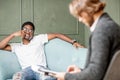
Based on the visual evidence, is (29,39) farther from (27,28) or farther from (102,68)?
(102,68)

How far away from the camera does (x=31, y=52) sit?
3.02 m

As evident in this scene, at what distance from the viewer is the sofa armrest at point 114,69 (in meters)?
1.02

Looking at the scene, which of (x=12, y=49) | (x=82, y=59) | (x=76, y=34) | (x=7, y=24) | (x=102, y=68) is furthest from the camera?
(x=76, y=34)

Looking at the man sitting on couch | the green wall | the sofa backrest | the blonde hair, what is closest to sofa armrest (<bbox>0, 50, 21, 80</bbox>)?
the man sitting on couch

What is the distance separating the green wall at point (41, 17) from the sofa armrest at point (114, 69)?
3023 millimetres

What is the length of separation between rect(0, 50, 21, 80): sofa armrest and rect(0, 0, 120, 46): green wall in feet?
3.27

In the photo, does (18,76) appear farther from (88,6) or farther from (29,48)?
(88,6)

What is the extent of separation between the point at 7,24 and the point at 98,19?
3.00 metres

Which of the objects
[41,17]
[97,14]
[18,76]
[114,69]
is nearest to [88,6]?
[97,14]

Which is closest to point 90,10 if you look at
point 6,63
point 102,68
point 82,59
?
point 102,68

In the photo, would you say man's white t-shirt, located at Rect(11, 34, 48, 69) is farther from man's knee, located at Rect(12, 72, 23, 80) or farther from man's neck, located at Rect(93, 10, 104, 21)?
man's neck, located at Rect(93, 10, 104, 21)

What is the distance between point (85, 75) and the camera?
1.04 metres

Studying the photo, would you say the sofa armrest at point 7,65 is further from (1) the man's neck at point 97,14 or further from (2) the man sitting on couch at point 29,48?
(1) the man's neck at point 97,14

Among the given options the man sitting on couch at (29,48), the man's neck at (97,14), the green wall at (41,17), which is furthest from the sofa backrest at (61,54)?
the man's neck at (97,14)
